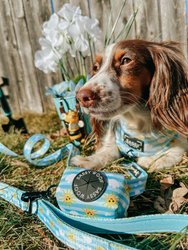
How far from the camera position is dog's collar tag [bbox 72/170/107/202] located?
2125 millimetres

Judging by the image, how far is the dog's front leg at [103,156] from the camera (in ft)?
9.23

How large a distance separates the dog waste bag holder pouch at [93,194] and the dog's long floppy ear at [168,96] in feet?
1.96

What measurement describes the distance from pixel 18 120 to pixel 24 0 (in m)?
1.36

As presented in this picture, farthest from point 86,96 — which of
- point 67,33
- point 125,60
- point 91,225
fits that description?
point 67,33

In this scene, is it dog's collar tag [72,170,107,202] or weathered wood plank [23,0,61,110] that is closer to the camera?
dog's collar tag [72,170,107,202]

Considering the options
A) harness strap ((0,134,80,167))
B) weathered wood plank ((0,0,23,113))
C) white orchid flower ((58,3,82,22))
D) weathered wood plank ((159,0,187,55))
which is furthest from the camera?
weathered wood plank ((0,0,23,113))

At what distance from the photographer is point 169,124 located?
2.60 meters

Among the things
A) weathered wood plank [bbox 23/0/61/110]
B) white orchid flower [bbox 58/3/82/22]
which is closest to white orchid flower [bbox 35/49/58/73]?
white orchid flower [bbox 58/3/82/22]

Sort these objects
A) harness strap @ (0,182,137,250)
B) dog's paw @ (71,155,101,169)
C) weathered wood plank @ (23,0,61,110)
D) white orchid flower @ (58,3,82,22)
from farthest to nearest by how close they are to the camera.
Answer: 1. weathered wood plank @ (23,0,61,110)
2. white orchid flower @ (58,3,82,22)
3. dog's paw @ (71,155,101,169)
4. harness strap @ (0,182,137,250)

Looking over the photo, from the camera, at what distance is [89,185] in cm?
217

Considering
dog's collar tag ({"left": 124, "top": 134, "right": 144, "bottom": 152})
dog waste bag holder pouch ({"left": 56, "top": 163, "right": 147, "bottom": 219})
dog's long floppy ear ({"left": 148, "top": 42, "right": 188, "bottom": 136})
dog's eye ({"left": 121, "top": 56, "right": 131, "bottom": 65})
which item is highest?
dog's eye ({"left": 121, "top": 56, "right": 131, "bottom": 65})

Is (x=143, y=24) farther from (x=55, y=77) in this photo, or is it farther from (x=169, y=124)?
(x=169, y=124)

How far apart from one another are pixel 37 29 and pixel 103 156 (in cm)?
192

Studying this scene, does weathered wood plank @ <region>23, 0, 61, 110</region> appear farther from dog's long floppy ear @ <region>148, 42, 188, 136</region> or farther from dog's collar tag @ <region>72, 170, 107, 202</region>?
dog's collar tag @ <region>72, 170, 107, 202</region>
